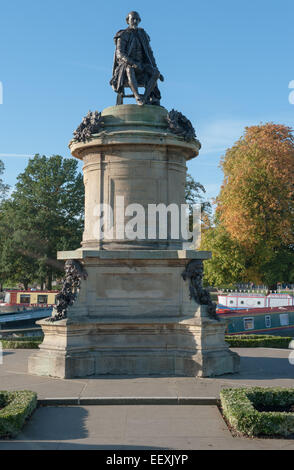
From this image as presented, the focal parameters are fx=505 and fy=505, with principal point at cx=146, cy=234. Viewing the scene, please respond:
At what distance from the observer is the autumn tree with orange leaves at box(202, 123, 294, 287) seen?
39.6 meters

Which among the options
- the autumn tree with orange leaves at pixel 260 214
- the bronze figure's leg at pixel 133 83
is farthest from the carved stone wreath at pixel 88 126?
the autumn tree with orange leaves at pixel 260 214

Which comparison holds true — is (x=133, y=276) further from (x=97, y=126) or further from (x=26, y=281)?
(x=26, y=281)

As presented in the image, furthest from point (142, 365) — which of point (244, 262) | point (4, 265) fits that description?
point (4, 265)

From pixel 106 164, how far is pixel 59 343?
5018 mm

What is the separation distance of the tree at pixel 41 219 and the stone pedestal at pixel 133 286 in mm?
36697

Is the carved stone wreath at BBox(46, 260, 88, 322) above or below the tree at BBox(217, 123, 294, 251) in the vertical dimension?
below

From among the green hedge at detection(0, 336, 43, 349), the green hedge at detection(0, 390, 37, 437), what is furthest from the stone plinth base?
the green hedge at detection(0, 336, 43, 349)

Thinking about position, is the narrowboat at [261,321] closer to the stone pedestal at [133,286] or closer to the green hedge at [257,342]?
the green hedge at [257,342]

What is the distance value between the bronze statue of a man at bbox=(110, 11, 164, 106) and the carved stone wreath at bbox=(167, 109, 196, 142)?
1.22 m

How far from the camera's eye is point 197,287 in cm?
1334

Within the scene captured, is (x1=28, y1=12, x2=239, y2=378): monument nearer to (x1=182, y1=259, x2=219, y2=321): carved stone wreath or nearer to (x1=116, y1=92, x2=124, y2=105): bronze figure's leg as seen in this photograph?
(x1=182, y1=259, x2=219, y2=321): carved stone wreath

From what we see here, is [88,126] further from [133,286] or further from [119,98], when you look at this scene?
[133,286]

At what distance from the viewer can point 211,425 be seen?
872 centimetres

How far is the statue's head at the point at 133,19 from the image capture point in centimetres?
1525
